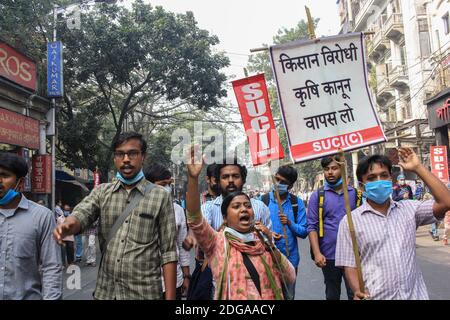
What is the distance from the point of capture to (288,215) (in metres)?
4.44

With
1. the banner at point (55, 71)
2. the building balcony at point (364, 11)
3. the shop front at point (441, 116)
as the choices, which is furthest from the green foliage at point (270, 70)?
the banner at point (55, 71)

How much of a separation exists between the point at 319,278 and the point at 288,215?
11.8 ft

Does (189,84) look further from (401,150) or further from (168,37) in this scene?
(401,150)

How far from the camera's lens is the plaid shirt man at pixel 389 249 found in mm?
2637

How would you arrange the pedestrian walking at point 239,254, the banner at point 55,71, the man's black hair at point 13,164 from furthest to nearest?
1. the banner at point 55,71
2. the man's black hair at point 13,164
3. the pedestrian walking at point 239,254

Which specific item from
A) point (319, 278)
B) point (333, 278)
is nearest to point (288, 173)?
point (333, 278)

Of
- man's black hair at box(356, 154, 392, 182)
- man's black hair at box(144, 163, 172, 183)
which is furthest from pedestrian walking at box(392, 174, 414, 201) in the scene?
man's black hair at box(356, 154, 392, 182)

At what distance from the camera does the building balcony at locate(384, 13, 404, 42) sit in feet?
77.0

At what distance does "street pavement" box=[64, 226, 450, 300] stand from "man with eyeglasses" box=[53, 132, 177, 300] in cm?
388

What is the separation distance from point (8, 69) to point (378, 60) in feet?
77.6

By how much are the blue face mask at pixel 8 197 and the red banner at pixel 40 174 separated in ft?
32.5

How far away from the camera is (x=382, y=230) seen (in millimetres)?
2729

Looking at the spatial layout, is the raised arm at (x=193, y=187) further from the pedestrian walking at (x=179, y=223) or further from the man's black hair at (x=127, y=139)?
the pedestrian walking at (x=179, y=223)

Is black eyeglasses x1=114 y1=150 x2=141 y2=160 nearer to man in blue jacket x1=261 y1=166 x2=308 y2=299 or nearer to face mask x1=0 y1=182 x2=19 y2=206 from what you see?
face mask x1=0 y1=182 x2=19 y2=206
